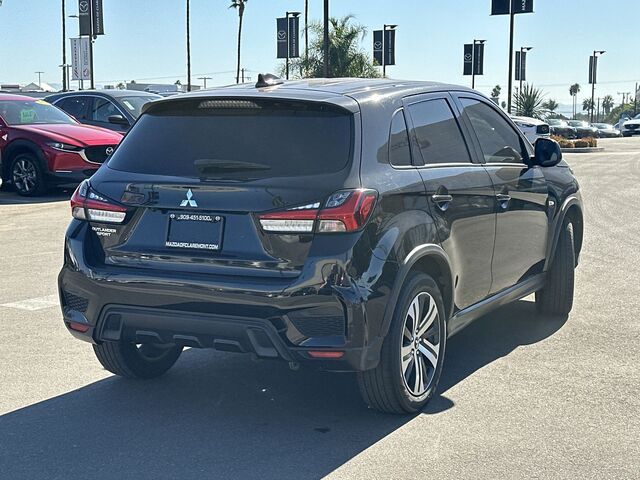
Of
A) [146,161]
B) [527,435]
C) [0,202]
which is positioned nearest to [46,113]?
[0,202]

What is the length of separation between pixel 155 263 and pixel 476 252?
1994 mm

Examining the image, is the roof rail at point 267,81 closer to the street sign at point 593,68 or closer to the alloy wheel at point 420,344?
the alloy wheel at point 420,344

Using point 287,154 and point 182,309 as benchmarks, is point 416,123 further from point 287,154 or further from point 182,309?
point 182,309

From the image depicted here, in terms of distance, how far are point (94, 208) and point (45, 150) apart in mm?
11423

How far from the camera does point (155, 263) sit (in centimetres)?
477

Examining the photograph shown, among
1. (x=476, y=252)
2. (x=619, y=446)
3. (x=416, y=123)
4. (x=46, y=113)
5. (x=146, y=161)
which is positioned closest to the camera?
(x=619, y=446)

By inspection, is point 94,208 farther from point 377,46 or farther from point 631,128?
point 631,128

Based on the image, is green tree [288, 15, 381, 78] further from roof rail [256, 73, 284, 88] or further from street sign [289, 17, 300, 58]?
roof rail [256, 73, 284, 88]

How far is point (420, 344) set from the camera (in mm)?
5145

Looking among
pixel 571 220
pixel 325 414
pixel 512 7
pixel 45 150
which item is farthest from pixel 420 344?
pixel 512 7

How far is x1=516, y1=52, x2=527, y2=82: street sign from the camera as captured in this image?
6088 cm

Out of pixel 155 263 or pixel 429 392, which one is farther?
pixel 429 392

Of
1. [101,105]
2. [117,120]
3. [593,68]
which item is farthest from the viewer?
[593,68]

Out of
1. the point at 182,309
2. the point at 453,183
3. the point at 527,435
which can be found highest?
the point at 453,183
